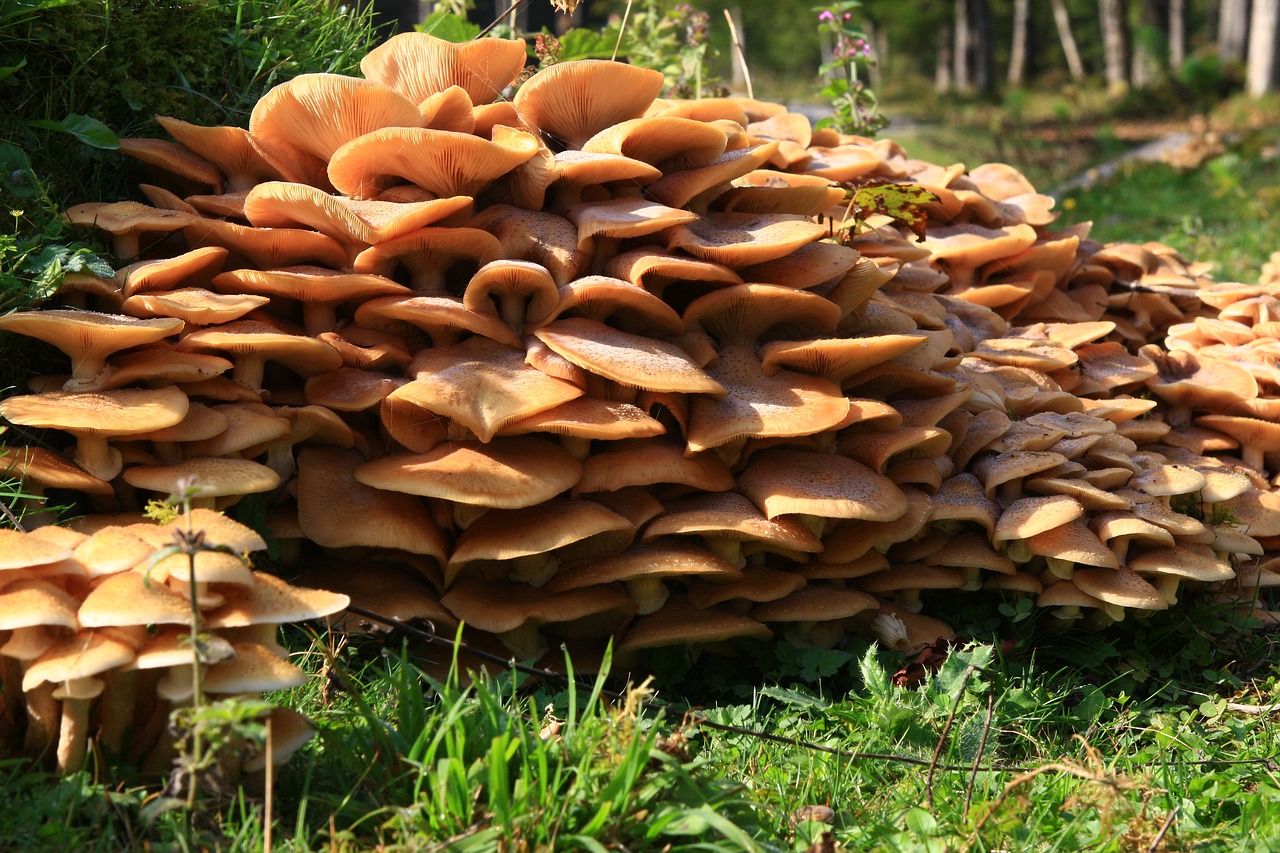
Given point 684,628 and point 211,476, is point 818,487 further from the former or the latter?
point 211,476

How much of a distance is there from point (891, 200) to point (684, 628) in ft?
6.47

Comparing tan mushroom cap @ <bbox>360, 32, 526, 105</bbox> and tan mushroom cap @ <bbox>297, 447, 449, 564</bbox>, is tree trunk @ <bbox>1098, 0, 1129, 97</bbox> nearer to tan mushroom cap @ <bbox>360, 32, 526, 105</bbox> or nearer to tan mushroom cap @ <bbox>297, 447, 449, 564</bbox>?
tan mushroom cap @ <bbox>360, 32, 526, 105</bbox>

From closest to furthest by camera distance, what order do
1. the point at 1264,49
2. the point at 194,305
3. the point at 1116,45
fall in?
the point at 194,305, the point at 1264,49, the point at 1116,45

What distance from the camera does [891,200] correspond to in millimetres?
4223

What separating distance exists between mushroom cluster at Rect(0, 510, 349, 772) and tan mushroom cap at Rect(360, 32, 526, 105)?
196 cm

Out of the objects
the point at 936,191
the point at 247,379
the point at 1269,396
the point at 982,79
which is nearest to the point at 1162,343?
the point at 1269,396

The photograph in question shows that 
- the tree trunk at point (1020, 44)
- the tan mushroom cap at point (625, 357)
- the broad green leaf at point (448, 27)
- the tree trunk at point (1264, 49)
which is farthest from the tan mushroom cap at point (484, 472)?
the tree trunk at point (1020, 44)

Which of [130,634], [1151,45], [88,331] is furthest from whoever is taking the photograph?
[1151,45]

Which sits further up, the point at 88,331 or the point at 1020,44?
the point at 88,331

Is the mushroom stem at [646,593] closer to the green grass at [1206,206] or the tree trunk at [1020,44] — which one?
the green grass at [1206,206]

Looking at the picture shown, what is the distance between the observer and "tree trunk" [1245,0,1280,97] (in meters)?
21.9

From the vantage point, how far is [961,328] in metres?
4.46

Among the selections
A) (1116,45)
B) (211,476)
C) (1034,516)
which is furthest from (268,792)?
(1116,45)

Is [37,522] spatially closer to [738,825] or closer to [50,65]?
[50,65]
